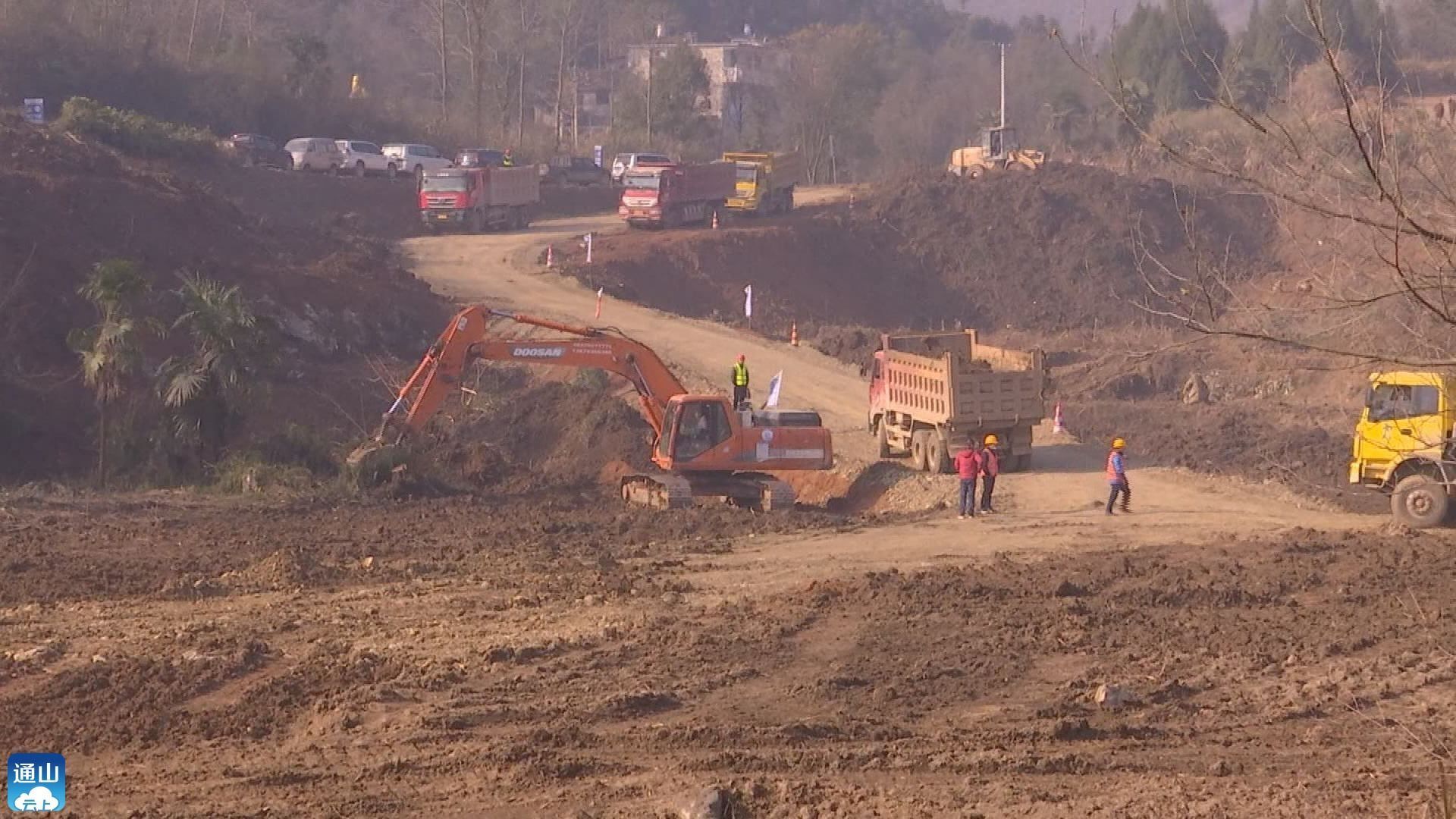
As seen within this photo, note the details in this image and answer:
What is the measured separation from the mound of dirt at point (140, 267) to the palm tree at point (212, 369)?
3.75ft

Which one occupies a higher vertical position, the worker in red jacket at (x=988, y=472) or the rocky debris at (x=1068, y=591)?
the worker in red jacket at (x=988, y=472)

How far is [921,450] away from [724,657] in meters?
12.4

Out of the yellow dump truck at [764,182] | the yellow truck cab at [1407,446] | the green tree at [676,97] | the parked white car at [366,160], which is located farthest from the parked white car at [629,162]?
the yellow truck cab at [1407,446]

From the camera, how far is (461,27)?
99562 millimetres

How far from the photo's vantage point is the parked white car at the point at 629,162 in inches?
2562

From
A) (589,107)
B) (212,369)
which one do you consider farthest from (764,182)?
(589,107)

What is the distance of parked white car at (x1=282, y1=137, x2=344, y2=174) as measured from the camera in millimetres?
59781

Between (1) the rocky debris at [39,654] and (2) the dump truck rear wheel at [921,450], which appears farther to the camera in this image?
(2) the dump truck rear wheel at [921,450]

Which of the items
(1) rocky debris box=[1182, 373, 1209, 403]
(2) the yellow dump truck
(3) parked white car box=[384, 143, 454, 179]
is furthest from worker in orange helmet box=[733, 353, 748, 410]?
(3) parked white car box=[384, 143, 454, 179]

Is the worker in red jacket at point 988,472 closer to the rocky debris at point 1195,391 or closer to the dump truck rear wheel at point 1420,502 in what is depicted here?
the dump truck rear wheel at point 1420,502

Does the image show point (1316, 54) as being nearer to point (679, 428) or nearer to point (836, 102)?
point (679, 428)

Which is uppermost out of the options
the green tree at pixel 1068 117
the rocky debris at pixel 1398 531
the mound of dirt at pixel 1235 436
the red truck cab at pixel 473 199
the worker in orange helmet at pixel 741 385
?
the green tree at pixel 1068 117

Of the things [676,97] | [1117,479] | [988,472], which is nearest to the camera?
[1117,479]

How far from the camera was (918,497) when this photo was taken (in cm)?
2542
